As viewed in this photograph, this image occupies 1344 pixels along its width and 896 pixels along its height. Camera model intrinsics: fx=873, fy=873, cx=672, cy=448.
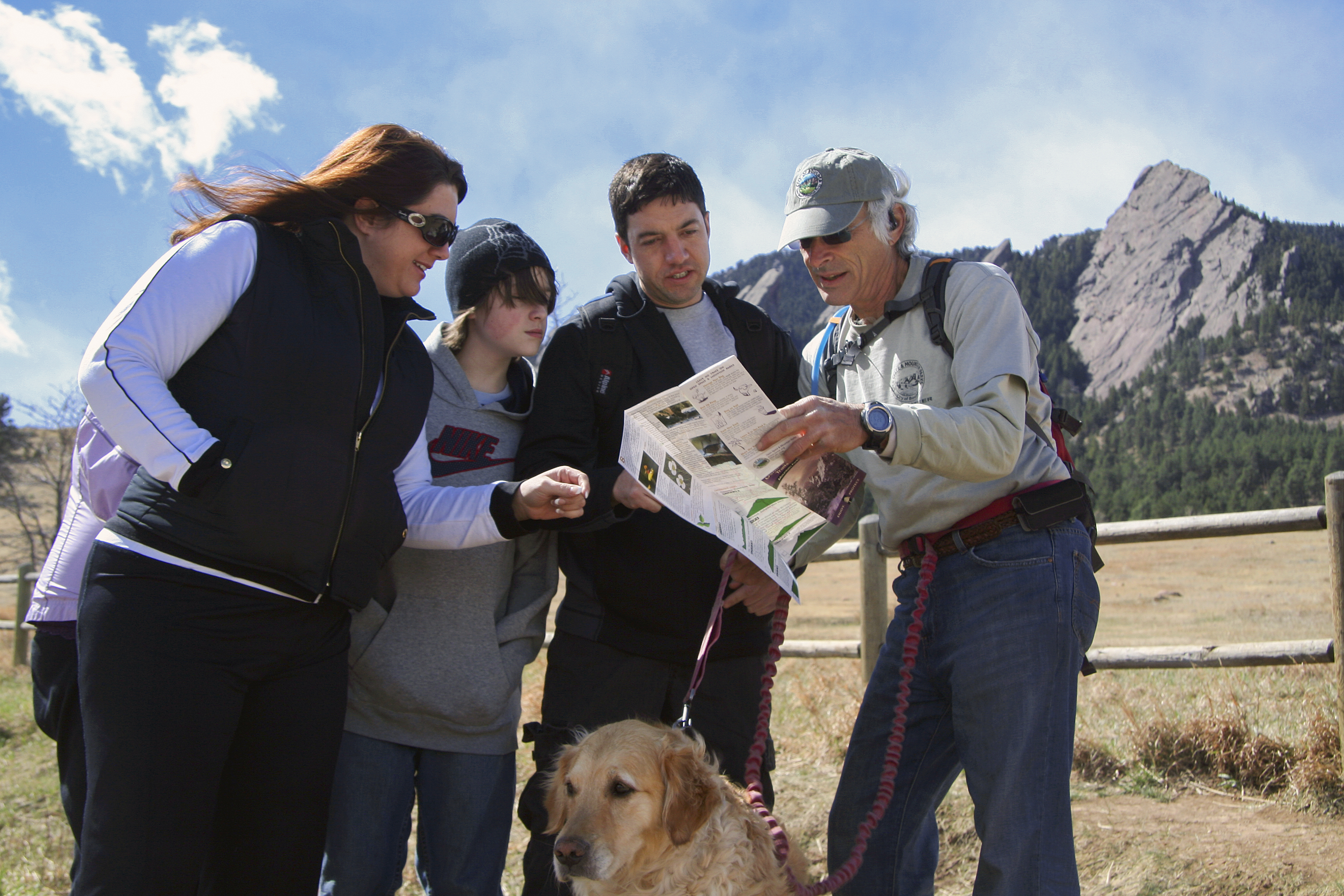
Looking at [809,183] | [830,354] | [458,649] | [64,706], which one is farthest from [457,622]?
[809,183]

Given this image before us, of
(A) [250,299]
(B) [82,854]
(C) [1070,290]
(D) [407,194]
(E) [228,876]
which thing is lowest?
(E) [228,876]

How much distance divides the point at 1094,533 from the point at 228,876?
2.54 metres

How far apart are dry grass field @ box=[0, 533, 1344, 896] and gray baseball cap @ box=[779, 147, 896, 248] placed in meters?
3.26

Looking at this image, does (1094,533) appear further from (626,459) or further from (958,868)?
(958,868)

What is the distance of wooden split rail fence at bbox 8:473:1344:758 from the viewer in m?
4.87

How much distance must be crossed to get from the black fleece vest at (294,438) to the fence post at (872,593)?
15.4 feet

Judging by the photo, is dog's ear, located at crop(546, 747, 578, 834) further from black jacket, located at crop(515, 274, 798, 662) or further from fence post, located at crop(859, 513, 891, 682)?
fence post, located at crop(859, 513, 891, 682)

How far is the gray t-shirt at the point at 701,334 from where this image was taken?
319cm

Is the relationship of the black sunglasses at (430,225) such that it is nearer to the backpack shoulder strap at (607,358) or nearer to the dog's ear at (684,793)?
the backpack shoulder strap at (607,358)

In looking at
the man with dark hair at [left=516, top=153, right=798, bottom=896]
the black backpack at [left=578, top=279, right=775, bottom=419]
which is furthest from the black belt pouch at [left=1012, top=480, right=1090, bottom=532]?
the black backpack at [left=578, top=279, right=775, bottom=419]

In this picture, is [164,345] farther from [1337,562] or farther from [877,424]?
[1337,562]

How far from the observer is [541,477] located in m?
2.64

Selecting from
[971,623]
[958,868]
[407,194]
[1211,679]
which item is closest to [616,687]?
[971,623]

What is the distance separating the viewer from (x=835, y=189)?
2.66m
